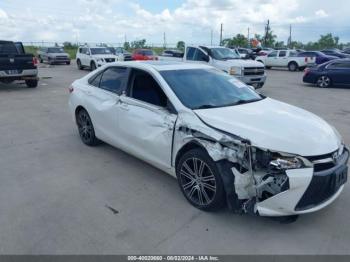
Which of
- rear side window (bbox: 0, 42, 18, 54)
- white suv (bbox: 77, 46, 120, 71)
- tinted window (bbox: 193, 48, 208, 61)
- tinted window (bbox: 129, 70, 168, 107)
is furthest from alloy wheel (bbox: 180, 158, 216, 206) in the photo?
white suv (bbox: 77, 46, 120, 71)

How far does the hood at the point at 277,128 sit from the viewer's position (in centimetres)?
314

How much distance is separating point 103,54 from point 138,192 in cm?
2118

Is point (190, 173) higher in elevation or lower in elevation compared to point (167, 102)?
lower

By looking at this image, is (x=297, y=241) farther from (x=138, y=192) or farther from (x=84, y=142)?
(x=84, y=142)

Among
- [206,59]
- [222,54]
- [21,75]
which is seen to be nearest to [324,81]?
[222,54]

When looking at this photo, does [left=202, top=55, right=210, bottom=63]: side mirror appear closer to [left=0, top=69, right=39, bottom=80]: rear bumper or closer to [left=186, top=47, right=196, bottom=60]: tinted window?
[left=186, top=47, right=196, bottom=60]: tinted window

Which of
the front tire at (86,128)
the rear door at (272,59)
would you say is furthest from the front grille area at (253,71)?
the rear door at (272,59)

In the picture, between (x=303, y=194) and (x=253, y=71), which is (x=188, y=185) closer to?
(x=303, y=194)

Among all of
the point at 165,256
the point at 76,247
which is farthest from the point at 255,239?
the point at 76,247

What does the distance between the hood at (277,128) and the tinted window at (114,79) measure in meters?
1.66

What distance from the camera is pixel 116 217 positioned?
3.60m

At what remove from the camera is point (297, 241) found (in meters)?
3.17

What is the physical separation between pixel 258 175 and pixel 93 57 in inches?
862

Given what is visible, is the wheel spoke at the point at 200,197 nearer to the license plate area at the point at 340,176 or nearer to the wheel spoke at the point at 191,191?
the wheel spoke at the point at 191,191
